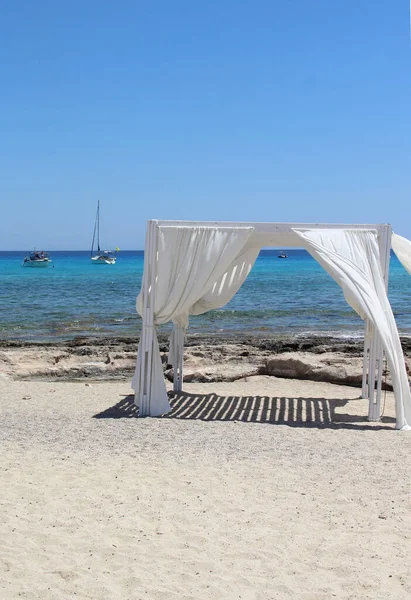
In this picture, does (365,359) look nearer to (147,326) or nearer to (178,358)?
(178,358)

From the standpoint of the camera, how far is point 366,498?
5863 millimetres

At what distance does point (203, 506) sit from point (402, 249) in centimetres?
500

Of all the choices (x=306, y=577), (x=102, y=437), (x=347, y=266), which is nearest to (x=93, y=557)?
(x=306, y=577)

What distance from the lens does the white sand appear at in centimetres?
427

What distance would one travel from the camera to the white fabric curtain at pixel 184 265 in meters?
9.01

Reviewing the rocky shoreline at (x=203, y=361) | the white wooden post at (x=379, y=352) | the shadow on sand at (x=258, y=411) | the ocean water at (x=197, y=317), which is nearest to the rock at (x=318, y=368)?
the rocky shoreline at (x=203, y=361)

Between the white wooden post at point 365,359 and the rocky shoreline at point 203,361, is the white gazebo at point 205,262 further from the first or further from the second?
the rocky shoreline at point 203,361

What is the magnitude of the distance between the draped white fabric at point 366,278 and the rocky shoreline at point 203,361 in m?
2.97

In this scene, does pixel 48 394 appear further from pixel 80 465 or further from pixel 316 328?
pixel 316 328

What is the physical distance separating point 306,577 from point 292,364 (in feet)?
26.0

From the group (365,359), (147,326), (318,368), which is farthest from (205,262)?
(318,368)

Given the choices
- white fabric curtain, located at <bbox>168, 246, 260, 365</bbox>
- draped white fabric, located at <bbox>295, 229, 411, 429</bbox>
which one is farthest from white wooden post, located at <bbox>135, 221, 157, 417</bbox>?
draped white fabric, located at <bbox>295, 229, 411, 429</bbox>

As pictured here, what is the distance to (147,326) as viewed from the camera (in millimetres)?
9070

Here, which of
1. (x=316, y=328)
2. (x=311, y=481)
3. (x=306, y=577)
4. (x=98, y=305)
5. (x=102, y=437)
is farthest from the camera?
(x=98, y=305)
